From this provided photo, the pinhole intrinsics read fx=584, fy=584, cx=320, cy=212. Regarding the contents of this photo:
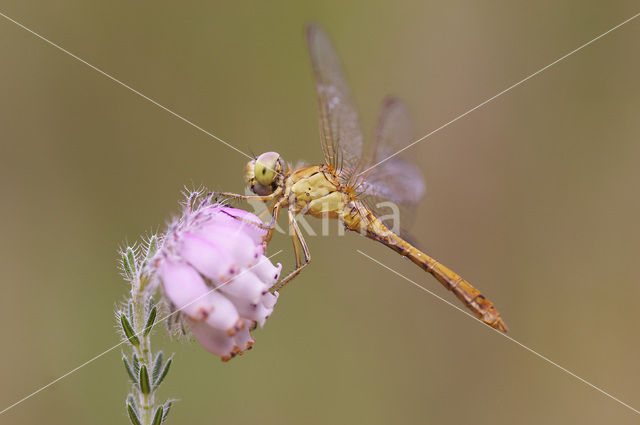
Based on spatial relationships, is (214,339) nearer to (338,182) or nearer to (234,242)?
(234,242)

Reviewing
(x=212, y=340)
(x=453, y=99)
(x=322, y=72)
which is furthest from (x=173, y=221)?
(x=453, y=99)

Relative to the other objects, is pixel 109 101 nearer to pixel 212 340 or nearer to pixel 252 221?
pixel 252 221

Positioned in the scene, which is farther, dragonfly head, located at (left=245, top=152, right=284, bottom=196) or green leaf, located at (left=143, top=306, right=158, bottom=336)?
dragonfly head, located at (left=245, top=152, right=284, bottom=196)

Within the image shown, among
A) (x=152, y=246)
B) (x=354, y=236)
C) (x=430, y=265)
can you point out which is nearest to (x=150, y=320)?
(x=152, y=246)

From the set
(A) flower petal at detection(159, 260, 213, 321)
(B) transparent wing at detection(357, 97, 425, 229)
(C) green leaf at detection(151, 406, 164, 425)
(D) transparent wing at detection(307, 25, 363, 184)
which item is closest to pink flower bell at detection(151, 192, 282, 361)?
(A) flower petal at detection(159, 260, 213, 321)

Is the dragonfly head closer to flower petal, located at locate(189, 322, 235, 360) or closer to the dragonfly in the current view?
the dragonfly
